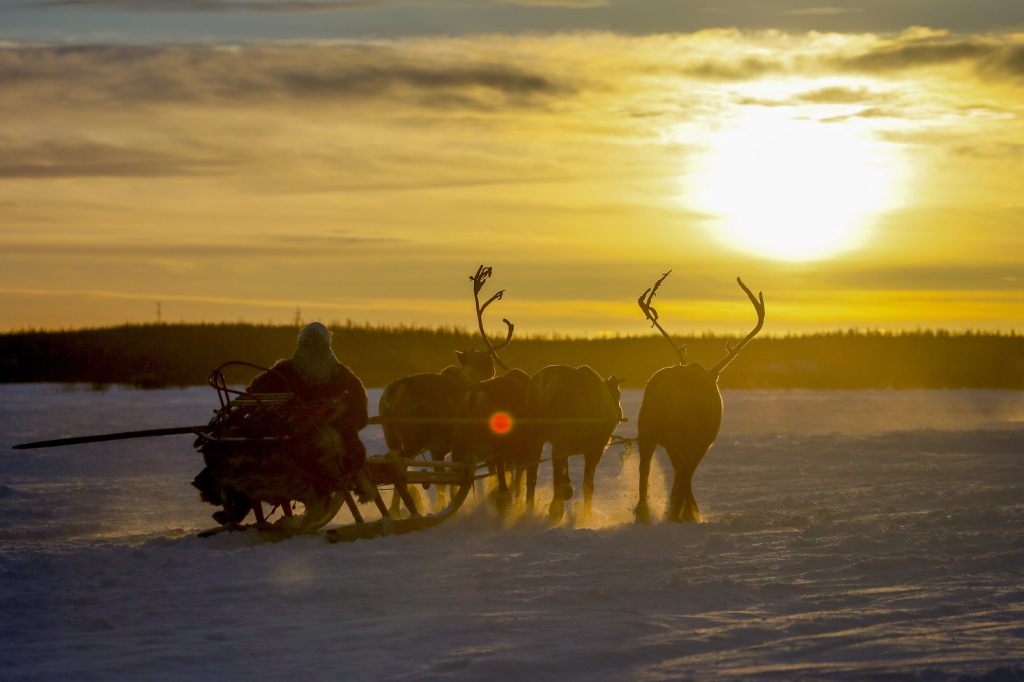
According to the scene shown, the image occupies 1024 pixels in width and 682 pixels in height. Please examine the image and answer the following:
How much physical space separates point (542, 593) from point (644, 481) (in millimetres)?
4715

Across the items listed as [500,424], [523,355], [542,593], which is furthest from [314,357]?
[523,355]

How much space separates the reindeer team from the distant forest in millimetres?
30038

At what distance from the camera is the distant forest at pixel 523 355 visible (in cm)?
4850

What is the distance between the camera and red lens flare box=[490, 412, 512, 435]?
14781 millimetres

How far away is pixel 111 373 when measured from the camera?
47594 millimetres

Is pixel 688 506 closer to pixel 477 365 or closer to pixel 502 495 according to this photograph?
pixel 502 495

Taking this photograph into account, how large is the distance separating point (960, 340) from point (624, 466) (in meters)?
39.6

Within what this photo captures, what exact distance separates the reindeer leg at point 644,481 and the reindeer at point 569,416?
606 mm

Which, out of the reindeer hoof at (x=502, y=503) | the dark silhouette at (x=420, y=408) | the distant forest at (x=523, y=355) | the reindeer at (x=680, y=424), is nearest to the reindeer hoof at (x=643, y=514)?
the reindeer at (x=680, y=424)

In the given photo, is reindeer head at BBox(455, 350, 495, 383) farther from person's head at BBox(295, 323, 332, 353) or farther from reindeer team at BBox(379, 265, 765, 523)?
person's head at BBox(295, 323, 332, 353)

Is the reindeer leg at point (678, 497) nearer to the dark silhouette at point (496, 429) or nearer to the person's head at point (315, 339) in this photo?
the dark silhouette at point (496, 429)

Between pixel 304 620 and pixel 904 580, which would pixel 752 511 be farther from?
pixel 304 620

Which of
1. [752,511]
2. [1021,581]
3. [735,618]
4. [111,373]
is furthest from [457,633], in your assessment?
[111,373]

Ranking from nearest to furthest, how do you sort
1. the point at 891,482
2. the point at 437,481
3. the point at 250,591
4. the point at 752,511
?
the point at 250,591
the point at 437,481
the point at 752,511
the point at 891,482
